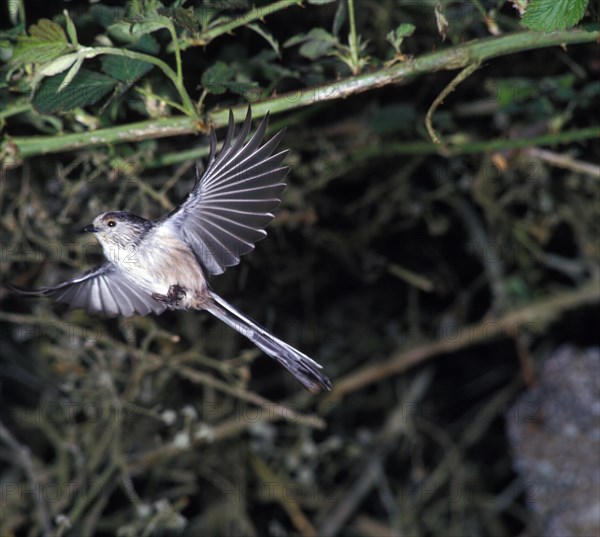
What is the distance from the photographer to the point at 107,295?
1934 mm

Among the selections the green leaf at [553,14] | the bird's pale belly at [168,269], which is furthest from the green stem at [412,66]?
the bird's pale belly at [168,269]

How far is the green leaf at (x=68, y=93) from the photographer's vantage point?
1.68m

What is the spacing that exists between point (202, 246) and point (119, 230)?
0.22 meters

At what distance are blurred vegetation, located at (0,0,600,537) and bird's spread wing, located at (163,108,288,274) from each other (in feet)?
0.73

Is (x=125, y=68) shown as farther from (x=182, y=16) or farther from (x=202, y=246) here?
(x=202, y=246)

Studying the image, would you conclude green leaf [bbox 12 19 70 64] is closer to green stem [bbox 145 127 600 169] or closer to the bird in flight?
the bird in flight

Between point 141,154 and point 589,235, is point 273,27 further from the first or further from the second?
point 589,235

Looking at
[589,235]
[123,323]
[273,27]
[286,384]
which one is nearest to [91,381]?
[123,323]

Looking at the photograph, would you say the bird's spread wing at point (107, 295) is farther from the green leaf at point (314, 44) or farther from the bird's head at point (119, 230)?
the green leaf at point (314, 44)

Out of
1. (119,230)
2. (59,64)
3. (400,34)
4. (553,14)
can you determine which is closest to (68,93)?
(59,64)

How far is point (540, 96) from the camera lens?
240cm

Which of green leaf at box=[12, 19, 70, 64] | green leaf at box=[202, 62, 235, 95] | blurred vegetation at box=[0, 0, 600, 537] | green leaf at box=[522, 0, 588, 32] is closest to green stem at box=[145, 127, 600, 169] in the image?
blurred vegetation at box=[0, 0, 600, 537]

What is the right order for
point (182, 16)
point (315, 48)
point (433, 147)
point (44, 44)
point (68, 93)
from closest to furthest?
1. point (182, 16)
2. point (44, 44)
3. point (68, 93)
4. point (315, 48)
5. point (433, 147)

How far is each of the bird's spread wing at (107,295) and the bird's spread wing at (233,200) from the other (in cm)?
31
